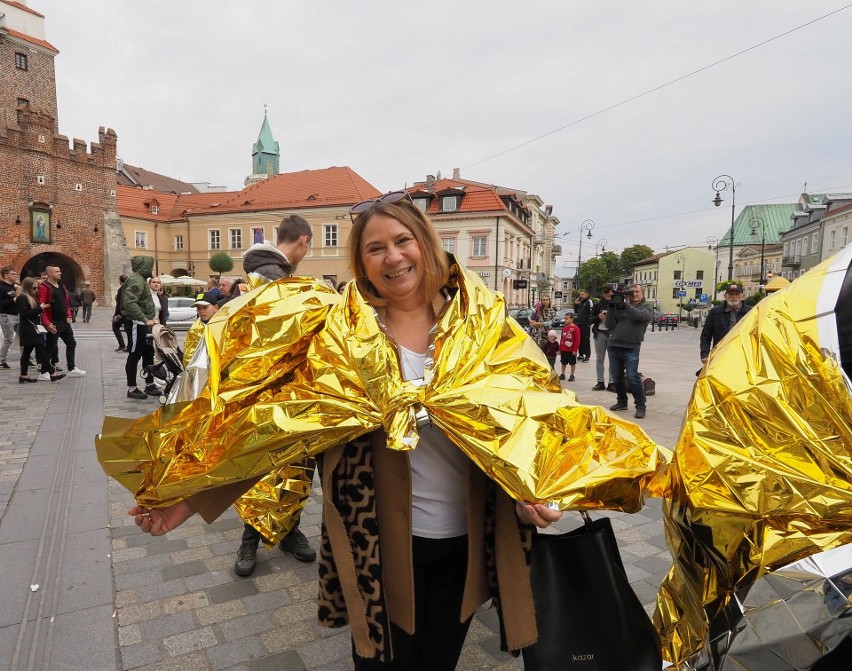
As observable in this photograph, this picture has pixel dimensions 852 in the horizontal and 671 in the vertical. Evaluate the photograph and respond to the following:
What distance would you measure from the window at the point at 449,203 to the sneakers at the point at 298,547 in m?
37.5

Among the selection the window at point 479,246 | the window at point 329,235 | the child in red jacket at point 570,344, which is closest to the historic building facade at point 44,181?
the window at point 329,235

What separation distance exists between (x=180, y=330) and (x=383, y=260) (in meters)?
21.1

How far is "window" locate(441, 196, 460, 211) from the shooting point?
39.2m

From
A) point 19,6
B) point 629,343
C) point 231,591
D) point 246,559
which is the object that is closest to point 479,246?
point 629,343

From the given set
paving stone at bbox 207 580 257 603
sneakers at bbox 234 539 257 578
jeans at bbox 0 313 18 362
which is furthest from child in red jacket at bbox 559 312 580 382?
jeans at bbox 0 313 18 362

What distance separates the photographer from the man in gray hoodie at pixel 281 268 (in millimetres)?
2889

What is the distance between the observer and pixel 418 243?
1.62 metres

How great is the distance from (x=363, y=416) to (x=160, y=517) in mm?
641

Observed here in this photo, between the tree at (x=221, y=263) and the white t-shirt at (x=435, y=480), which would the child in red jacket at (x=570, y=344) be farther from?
the tree at (x=221, y=263)

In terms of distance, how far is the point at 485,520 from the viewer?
5.01 ft

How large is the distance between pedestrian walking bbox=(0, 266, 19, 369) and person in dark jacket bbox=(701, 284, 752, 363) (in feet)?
35.8

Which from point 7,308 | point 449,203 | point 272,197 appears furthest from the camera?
point 272,197

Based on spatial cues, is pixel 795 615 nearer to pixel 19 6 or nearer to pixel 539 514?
pixel 539 514

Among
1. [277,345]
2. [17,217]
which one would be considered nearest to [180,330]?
[17,217]
